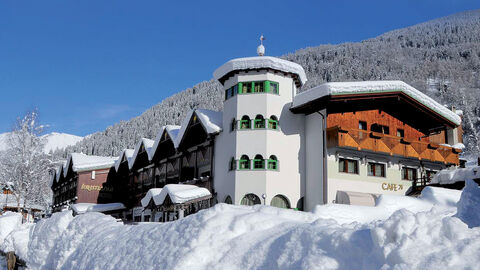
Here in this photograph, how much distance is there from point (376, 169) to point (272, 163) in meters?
5.84

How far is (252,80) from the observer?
84.8ft

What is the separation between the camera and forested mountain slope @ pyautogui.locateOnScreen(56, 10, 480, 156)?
120 m

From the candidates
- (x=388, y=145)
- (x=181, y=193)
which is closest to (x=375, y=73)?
(x=388, y=145)

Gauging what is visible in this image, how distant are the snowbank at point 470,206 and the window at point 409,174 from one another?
20.9m

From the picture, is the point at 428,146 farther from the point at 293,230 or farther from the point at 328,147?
the point at 293,230

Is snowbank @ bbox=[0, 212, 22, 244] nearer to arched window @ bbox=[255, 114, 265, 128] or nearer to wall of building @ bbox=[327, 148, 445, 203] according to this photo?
arched window @ bbox=[255, 114, 265, 128]

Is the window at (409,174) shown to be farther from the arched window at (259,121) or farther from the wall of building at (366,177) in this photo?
the arched window at (259,121)

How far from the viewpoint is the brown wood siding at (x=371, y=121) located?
24.8 m

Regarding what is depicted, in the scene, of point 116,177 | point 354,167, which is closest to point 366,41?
point 116,177

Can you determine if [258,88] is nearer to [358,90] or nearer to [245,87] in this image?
[245,87]

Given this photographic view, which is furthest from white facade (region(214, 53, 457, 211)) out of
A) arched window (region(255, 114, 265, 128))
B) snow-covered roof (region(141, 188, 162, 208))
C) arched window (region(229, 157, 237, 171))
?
snow-covered roof (region(141, 188, 162, 208))

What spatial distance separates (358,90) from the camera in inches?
949

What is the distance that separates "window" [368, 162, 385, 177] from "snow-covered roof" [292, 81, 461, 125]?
13.3 ft

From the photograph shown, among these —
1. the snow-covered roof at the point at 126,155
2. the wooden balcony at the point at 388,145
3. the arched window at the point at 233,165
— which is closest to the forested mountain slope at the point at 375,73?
the snow-covered roof at the point at 126,155
